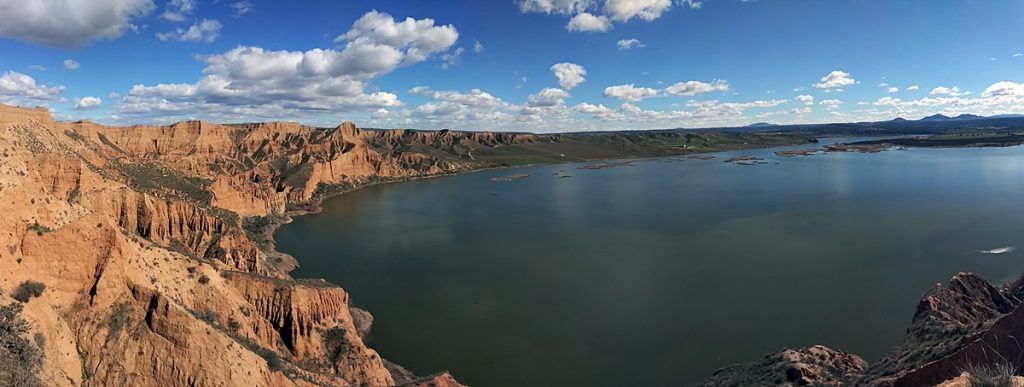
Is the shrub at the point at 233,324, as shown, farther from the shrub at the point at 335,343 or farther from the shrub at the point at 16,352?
the shrub at the point at 16,352

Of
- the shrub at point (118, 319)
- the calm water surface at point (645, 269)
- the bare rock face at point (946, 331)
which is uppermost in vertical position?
the shrub at point (118, 319)

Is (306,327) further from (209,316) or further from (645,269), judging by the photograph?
(645,269)

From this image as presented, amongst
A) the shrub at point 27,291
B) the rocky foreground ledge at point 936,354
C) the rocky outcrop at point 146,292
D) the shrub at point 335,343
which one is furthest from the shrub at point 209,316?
the rocky foreground ledge at point 936,354

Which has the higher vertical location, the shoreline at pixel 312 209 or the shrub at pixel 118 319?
the shrub at pixel 118 319

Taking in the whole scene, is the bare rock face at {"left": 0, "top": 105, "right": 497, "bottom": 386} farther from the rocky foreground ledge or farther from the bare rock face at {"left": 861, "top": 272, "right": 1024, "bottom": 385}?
the bare rock face at {"left": 861, "top": 272, "right": 1024, "bottom": 385}

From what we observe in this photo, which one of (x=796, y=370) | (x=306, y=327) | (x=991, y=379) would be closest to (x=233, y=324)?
(x=306, y=327)

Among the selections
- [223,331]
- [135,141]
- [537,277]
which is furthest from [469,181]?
[223,331]

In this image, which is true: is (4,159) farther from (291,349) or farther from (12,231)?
(291,349)
